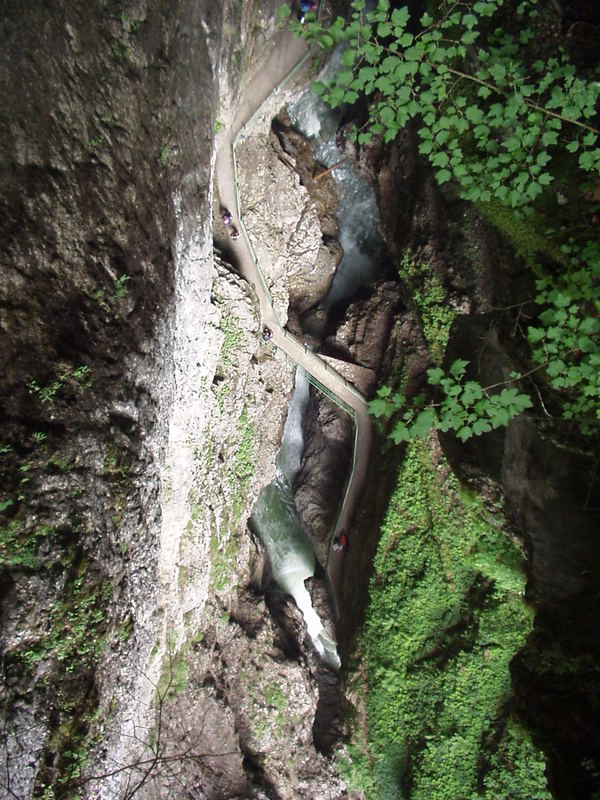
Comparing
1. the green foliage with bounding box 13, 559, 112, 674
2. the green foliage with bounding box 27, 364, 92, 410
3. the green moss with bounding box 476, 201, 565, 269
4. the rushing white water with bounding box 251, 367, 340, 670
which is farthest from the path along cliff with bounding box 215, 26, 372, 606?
the green foliage with bounding box 13, 559, 112, 674

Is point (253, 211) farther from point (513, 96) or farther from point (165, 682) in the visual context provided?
point (165, 682)

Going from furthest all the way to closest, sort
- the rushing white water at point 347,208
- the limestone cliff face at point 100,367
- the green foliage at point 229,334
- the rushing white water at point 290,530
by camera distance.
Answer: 1. the rushing white water at point 290,530
2. the rushing white water at point 347,208
3. the green foliage at point 229,334
4. the limestone cliff face at point 100,367

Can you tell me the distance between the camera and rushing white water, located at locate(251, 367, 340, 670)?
11.2 meters

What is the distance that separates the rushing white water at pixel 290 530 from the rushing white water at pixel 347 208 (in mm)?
2555

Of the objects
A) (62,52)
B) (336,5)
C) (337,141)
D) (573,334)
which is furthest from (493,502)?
(336,5)

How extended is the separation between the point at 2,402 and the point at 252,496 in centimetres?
633

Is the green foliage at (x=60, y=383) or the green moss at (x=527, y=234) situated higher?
the green moss at (x=527, y=234)

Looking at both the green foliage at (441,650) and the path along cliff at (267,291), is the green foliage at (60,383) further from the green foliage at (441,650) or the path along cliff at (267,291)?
the green foliage at (441,650)

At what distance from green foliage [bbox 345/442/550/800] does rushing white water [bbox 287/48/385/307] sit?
475cm

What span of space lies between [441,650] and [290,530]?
4.65 metres

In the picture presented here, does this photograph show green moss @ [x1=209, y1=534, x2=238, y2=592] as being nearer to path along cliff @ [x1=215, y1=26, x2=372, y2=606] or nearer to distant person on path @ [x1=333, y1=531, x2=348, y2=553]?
distant person on path @ [x1=333, y1=531, x2=348, y2=553]

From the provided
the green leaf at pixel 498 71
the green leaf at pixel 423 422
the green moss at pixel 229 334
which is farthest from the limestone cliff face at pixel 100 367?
→ the green leaf at pixel 498 71

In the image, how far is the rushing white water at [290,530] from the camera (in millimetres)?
11172

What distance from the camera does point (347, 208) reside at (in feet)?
36.0
